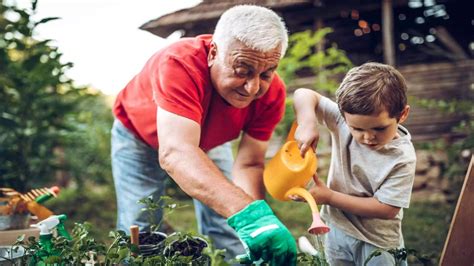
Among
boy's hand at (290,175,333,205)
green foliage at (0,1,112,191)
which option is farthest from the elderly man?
green foliage at (0,1,112,191)

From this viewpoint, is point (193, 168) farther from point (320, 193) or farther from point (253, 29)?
point (253, 29)

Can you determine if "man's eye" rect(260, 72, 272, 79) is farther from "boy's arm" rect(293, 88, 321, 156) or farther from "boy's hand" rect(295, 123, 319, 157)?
"boy's hand" rect(295, 123, 319, 157)

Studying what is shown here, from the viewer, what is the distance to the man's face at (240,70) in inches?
70.6

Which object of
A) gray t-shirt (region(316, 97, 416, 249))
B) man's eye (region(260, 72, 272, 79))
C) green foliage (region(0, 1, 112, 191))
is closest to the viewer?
gray t-shirt (region(316, 97, 416, 249))

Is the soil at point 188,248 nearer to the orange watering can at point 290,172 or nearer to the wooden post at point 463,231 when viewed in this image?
the orange watering can at point 290,172

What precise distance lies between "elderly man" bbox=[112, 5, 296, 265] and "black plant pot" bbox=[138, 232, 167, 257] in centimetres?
19

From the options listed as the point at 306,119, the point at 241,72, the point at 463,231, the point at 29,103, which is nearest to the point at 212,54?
the point at 241,72

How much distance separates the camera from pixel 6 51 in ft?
11.3

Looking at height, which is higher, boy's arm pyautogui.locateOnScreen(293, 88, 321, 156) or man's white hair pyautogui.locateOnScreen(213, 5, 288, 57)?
man's white hair pyautogui.locateOnScreen(213, 5, 288, 57)

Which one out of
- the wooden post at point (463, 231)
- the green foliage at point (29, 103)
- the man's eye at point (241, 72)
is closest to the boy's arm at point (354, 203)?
the wooden post at point (463, 231)

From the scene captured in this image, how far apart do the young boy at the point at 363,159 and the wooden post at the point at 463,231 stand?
0.20 metres

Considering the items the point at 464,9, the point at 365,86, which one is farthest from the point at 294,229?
the point at 464,9

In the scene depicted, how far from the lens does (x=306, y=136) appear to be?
1746 millimetres

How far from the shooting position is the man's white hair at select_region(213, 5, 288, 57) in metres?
1.77
